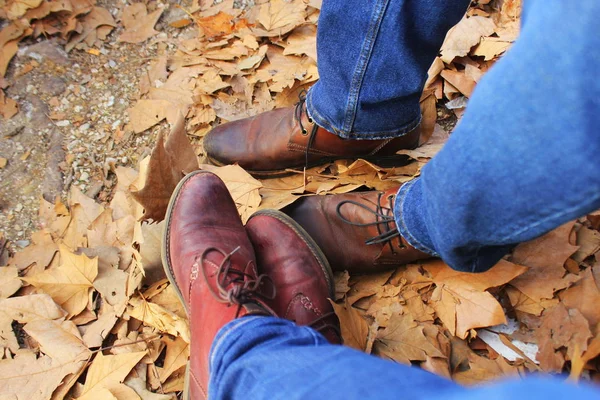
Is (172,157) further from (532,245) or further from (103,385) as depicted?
(532,245)

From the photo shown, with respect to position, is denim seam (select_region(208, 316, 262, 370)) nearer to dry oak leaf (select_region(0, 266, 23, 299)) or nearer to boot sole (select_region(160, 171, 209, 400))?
boot sole (select_region(160, 171, 209, 400))

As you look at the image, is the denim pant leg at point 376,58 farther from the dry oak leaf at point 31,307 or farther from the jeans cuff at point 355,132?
Answer: the dry oak leaf at point 31,307

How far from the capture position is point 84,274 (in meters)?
1.72

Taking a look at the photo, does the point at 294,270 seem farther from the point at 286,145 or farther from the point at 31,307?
the point at 31,307

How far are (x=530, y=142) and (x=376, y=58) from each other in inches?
27.2

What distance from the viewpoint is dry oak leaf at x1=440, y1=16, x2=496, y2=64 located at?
2043 millimetres

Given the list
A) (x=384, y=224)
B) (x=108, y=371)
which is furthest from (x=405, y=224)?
(x=108, y=371)

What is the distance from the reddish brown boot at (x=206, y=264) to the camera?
49.5 inches

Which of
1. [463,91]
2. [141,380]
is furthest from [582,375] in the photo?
[141,380]

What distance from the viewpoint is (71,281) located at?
1726 mm

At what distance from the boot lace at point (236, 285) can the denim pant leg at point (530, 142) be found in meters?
0.55

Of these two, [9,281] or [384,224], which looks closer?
[384,224]

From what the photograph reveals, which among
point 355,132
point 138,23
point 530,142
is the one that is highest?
point 530,142

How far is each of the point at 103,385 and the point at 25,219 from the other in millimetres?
891
